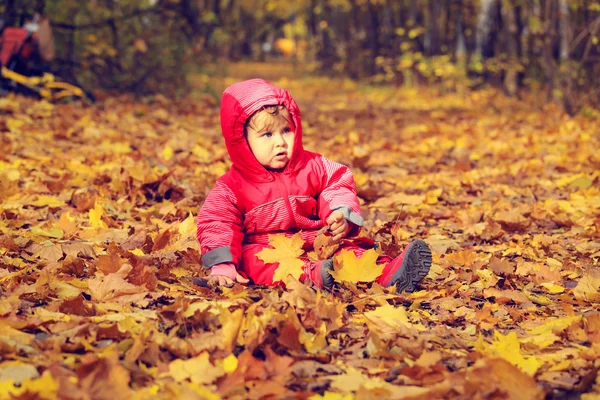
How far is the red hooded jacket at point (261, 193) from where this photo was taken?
3.32 metres

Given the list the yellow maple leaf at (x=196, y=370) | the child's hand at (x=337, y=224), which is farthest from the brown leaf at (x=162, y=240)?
the yellow maple leaf at (x=196, y=370)

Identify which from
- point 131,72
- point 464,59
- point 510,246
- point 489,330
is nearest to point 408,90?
point 464,59

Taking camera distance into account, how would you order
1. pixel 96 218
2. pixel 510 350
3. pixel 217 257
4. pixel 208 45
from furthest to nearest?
pixel 208 45 → pixel 96 218 → pixel 217 257 → pixel 510 350

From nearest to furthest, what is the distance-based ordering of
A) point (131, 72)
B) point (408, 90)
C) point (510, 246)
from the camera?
1. point (510, 246)
2. point (131, 72)
3. point (408, 90)

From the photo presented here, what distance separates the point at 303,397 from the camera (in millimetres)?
2184

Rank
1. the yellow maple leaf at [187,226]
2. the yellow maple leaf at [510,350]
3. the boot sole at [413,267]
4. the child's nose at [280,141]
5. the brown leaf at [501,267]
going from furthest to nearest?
the yellow maple leaf at [187,226] → the brown leaf at [501,267] → the child's nose at [280,141] → the boot sole at [413,267] → the yellow maple leaf at [510,350]

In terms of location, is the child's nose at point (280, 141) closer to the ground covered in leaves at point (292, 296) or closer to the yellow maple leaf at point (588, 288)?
the ground covered in leaves at point (292, 296)

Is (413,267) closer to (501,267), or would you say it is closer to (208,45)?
(501,267)

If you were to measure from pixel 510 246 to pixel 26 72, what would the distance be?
815 centimetres

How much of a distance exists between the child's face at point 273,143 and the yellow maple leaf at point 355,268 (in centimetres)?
51

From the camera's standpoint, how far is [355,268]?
125 inches

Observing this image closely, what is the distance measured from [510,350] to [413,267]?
0.69 meters

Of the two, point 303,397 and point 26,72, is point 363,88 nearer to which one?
point 26,72

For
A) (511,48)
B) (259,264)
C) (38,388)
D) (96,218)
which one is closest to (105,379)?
(38,388)
